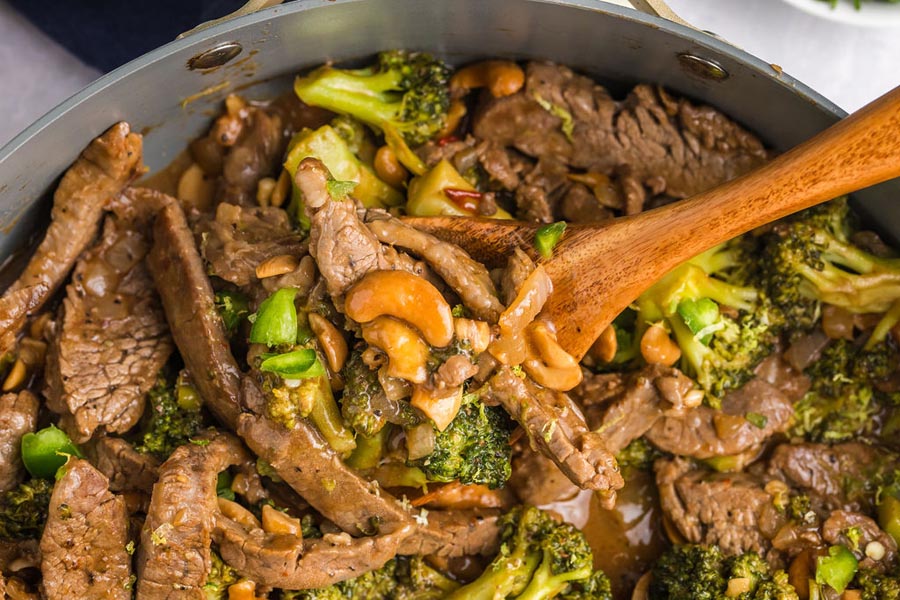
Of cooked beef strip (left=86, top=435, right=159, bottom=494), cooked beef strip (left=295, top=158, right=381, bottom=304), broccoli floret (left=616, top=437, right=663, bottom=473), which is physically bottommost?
broccoli floret (left=616, top=437, right=663, bottom=473)

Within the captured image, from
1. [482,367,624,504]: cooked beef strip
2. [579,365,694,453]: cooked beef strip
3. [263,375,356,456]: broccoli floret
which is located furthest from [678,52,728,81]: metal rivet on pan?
[263,375,356,456]: broccoli floret

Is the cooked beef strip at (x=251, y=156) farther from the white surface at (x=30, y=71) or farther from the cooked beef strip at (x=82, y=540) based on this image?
the white surface at (x=30, y=71)

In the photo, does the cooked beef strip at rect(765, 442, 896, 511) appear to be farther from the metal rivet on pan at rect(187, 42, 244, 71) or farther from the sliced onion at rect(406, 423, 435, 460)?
the metal rivet on pan at rect(187, 42, 244, 71)

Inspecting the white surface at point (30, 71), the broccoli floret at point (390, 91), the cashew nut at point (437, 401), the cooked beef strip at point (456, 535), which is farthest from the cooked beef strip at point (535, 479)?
the white surface at point (30, 71)

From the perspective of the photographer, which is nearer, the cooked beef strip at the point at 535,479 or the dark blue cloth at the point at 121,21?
the cooked beef strip at the point at 535,479

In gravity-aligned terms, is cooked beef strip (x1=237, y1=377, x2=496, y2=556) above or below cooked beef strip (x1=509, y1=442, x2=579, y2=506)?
above

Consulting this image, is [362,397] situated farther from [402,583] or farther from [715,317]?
[715,317]

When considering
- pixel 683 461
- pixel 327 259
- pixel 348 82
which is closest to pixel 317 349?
pixel 327 259
